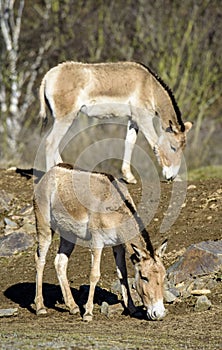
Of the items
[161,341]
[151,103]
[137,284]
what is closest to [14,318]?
[137,284]

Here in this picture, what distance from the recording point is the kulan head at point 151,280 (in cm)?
854

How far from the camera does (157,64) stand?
26.3 m

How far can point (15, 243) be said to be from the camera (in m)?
12.7

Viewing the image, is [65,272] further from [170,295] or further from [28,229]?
[28,229]

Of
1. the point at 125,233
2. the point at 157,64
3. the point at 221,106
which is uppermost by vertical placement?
the point at 125,233

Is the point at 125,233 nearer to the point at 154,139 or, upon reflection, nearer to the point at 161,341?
the point at 161,341

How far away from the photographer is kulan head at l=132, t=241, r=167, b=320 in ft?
28.0

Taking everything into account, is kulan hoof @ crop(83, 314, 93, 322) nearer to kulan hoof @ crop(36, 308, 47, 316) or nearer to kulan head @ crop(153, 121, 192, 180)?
kulan hoof @ crop(36, 308, 47, 316)

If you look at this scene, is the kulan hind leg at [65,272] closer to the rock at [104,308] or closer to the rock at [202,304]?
the rock at [104,308]

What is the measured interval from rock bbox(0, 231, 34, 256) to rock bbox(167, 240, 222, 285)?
296cm

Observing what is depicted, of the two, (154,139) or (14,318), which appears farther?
(154,139)

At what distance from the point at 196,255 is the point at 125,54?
665 inches

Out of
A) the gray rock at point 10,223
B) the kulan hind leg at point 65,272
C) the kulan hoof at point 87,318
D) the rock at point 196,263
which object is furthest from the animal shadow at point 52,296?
the gray rock at point 10,223

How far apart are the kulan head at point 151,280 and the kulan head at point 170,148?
5406 millimetres
